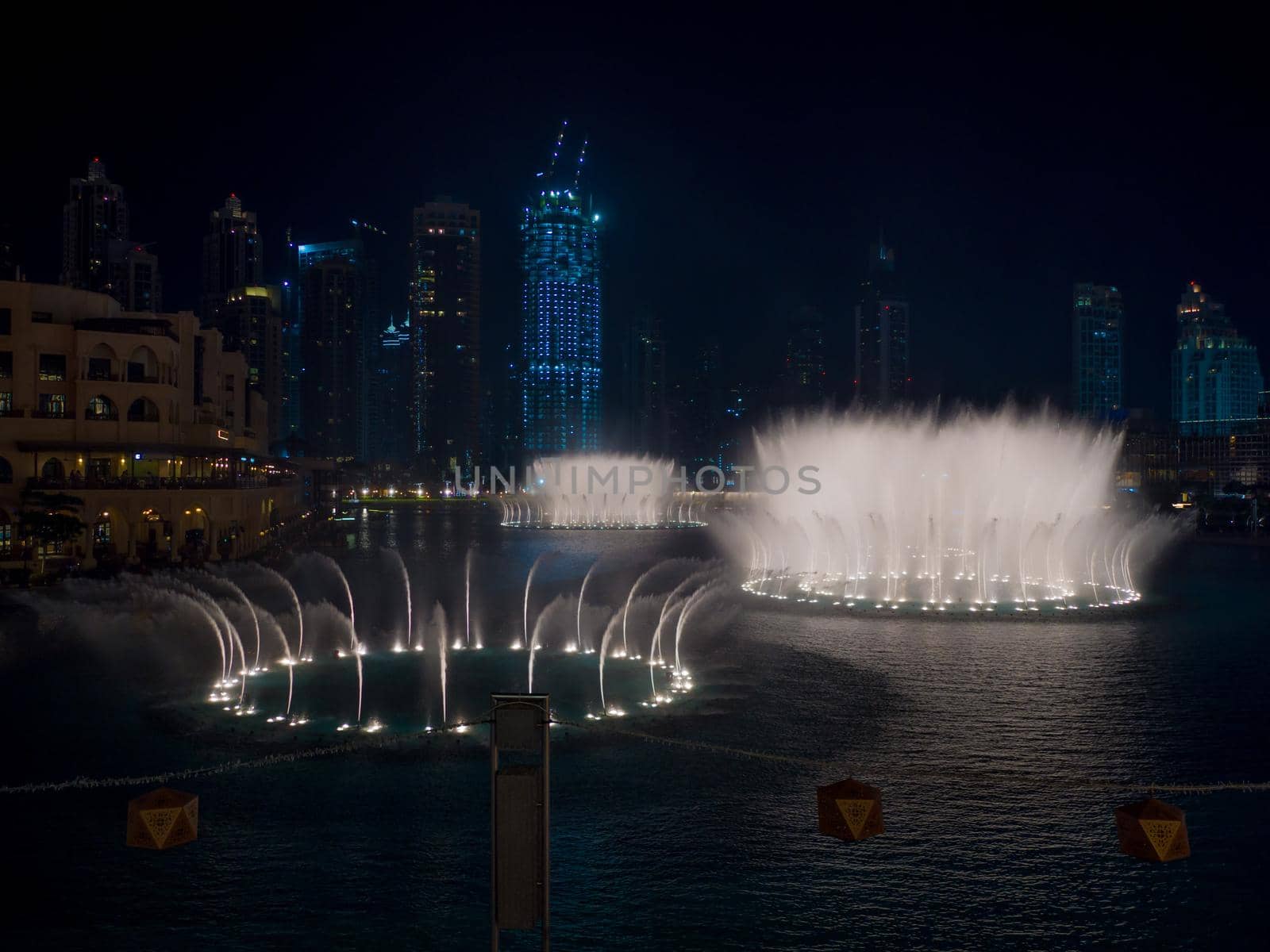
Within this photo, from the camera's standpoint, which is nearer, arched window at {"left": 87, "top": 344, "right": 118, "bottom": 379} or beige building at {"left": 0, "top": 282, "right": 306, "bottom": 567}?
beige building at {"left": 0, "top": 282, "right": 306, "bottom": 567}

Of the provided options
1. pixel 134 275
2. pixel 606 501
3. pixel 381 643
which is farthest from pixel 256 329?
pixel 381 643

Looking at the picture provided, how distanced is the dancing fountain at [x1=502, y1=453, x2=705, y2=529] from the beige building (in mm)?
40794

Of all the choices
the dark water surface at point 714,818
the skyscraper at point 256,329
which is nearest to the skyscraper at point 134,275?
the skyscraper at point 256,329

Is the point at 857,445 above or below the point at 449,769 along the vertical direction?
above

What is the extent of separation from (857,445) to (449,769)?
50587 millimetres

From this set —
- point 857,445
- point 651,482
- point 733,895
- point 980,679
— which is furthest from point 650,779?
point 651,482

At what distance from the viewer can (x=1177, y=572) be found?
4838cm

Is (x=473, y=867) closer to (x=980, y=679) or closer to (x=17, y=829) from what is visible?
(x=17, y=829)

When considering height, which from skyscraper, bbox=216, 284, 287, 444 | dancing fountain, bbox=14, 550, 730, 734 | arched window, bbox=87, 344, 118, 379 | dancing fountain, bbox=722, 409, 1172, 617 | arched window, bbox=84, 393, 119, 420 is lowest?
dancing fountain, bbox=14, 550, 730, 734

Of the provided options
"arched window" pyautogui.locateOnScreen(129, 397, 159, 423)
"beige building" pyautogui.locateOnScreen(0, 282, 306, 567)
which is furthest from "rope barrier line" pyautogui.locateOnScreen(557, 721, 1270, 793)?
"arched window" pyautogui.locateOnScreen(129, 397, 159, 423)

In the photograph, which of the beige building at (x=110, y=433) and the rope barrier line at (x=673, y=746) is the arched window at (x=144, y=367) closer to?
the beige building at (x=110, y=433)

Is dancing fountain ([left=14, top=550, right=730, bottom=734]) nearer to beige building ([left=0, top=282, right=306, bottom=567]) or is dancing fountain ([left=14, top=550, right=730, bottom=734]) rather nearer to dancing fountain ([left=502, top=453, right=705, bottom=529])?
beige building ([left=0, top=282, right=306, bottom=567])

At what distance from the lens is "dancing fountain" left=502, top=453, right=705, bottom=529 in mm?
99956

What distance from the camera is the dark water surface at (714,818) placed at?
11.3 meters
